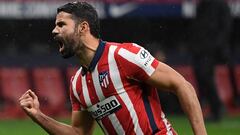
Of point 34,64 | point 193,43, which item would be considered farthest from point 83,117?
point 34,64

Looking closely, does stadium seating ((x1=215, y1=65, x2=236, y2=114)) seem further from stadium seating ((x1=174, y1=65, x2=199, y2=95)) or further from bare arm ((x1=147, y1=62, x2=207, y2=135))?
bare arm ((x1=147, y1=62, x2=207, y2=135))

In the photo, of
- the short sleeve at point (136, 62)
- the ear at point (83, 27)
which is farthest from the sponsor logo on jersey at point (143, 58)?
the ear at point (83, 27)

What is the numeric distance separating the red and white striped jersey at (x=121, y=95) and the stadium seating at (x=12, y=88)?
813 cm

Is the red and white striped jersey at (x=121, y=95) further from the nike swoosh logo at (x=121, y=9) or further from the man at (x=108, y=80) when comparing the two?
the nike swoosh logo at (x=121, y=9)

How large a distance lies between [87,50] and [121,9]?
9.04 metres

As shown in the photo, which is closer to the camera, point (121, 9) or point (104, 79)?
point (104, 79)

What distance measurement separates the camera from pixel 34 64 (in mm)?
14562

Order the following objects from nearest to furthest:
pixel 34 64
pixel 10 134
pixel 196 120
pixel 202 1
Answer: pixel 196 120
pixel 10 134
pixel 202 1
pixel 34 64

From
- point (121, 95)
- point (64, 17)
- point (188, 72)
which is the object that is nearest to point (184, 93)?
point (121, 95)

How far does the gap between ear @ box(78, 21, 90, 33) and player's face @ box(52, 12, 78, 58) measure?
4 cm

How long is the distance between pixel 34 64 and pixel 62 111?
112 centimetres

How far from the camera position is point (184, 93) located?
5.36 m

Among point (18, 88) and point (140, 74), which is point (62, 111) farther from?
point (140, 74)

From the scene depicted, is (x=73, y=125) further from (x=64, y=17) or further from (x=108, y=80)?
(x=64, y=17)
